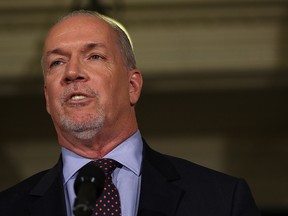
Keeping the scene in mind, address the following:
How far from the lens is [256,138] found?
496cm

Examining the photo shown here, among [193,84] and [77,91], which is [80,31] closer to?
[77,91]

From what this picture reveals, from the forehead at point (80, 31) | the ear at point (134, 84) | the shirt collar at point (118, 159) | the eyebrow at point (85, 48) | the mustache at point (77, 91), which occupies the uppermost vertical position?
the forehead at point (80, 31)

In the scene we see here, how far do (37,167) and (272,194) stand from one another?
4.80ft

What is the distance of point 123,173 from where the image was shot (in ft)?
6.50

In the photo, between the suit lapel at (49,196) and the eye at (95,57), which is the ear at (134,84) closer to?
the eye at (95,57)

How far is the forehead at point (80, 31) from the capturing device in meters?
2.03

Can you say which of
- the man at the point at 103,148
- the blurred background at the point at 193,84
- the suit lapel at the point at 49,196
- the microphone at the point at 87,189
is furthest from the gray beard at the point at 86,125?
the blurred background at the point at 193,84

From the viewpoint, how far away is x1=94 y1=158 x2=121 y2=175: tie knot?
1.96 m

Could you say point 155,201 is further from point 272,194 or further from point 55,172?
point 272,194

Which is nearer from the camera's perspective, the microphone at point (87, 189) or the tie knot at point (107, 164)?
the microphone at point (87, 189)

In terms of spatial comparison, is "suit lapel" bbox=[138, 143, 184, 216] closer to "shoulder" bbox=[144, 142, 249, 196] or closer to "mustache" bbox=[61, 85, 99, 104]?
"shoulder" bbox=[144, 142, 249, 196]

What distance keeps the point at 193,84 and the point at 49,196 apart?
2.90 m

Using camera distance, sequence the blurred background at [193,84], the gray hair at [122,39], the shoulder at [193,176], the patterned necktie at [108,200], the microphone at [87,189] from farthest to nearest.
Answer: the blurred background at [193,84], the gray hair at [122,39], the shoulder at [193,176], the patterned necktie at [108,200], the microphone at [87,189]

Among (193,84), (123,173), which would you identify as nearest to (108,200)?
(123,173)
